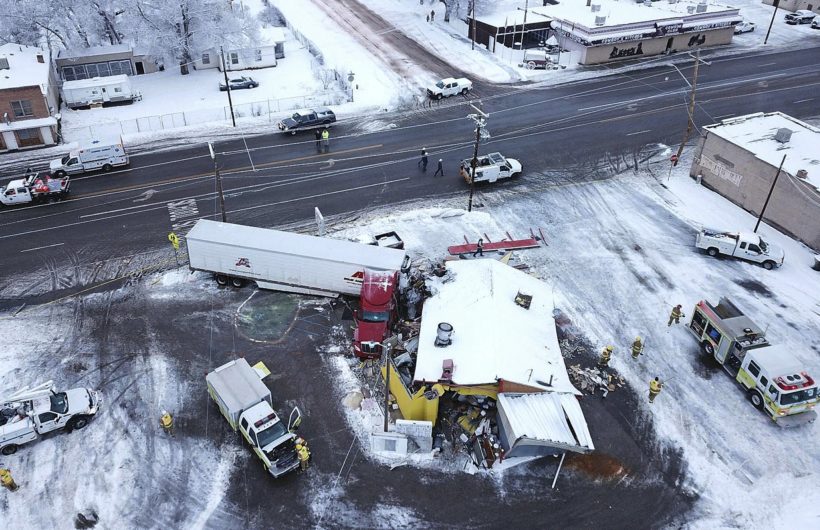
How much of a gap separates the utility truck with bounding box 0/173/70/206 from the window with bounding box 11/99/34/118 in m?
Result: 10.1

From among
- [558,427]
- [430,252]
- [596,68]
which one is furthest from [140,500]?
[596,68]

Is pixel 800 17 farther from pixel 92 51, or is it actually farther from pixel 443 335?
pixel 92 51

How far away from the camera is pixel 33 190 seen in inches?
1656

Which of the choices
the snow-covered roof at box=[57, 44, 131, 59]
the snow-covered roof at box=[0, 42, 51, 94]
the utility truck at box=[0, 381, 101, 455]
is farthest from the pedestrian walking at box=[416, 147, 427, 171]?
the snow-covered roof at box=[57, 44, 131, 59]

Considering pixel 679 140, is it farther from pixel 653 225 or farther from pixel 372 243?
pixel 372 243

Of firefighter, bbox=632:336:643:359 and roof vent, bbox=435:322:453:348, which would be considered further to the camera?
firefighter, bbox=632:336:643:359

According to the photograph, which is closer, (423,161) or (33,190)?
(33,190)

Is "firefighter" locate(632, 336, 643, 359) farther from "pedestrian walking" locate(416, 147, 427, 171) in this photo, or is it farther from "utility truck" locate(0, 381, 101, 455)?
"utility truck" locate(0, 381, 101, 455)

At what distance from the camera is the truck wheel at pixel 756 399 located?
91.4ft

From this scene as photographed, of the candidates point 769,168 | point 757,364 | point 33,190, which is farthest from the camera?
point 33,190

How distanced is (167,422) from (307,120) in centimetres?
3344

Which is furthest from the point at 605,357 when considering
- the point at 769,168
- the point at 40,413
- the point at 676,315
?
the point at 40,413

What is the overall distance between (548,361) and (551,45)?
179 feet

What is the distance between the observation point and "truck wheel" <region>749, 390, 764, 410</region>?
91.4ft
